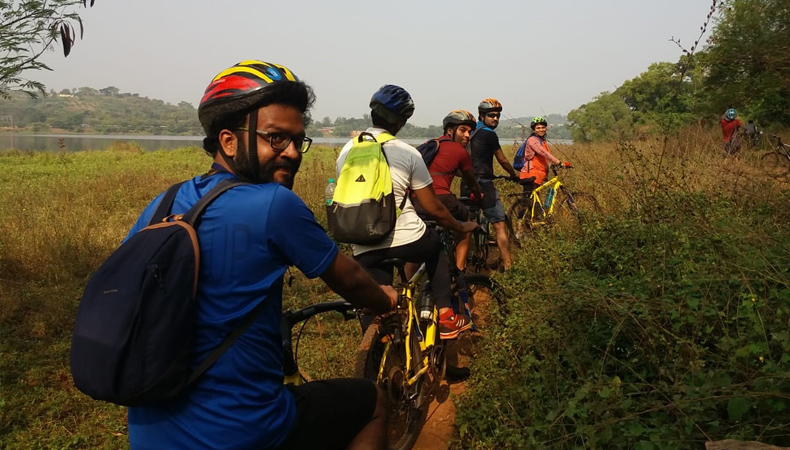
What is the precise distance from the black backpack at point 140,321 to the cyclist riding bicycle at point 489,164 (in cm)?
564

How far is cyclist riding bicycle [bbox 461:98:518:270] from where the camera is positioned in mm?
6785

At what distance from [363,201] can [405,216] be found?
1.71 ft

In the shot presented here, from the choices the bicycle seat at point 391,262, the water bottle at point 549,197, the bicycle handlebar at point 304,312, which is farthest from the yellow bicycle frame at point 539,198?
the bicycle handlebar at point 304,312

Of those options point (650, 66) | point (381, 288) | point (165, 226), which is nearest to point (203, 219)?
point (165, 226)

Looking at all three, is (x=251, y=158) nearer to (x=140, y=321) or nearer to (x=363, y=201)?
(x=140, y=321)

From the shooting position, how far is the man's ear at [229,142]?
163 cm

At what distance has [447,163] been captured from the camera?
5.09 metres

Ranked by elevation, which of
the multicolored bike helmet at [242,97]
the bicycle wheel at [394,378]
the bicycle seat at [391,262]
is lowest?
the bicycle wheel at [394,378]

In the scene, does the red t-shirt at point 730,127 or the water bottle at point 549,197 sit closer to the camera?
the water bottle at point 549,197

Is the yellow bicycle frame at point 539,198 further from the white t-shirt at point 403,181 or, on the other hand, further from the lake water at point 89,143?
the lake water at point 89,143

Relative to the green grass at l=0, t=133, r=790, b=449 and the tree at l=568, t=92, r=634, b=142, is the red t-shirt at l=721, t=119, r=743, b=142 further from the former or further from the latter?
the tree at l=568, t=92, r=634, b=142

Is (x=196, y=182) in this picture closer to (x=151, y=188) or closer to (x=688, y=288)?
(x=688, y=288)

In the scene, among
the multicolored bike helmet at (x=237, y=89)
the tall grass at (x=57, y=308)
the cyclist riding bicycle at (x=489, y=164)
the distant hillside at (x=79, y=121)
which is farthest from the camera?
the distant hillside at (x=79, y=121)

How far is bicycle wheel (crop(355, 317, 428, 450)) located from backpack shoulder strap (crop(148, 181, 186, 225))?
5.70ft
